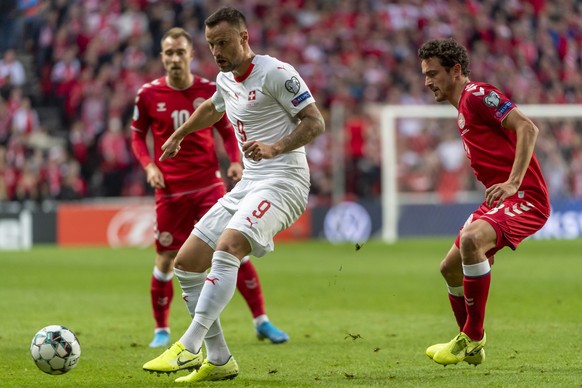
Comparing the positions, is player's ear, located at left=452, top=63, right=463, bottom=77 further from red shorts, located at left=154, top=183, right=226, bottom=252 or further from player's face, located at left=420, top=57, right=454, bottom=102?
red shorts, located at left=154, top=183, right=226, bottom=252

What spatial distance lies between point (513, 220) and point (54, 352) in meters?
2.92

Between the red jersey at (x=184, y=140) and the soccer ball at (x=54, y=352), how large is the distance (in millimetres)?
2444

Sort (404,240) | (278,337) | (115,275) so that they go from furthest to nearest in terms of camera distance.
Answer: (404,240) < (115,275) < (278,337)

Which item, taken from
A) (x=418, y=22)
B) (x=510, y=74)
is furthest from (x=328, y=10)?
(x=510, y=74)

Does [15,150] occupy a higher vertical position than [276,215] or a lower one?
lower

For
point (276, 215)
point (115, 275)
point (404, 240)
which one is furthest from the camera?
point (404, 240)

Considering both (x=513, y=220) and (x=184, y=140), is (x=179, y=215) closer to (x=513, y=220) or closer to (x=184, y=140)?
(x=184, y=140)

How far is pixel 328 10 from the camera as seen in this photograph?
2695cm

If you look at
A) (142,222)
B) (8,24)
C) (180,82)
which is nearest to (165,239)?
(180,82)

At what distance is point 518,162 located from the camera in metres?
6.52

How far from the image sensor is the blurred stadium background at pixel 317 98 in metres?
21.3

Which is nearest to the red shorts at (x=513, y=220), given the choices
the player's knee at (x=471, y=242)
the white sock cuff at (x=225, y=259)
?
the player's knee at (x=471, y=242)

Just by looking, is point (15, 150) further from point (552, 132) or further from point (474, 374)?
point (474, 374)

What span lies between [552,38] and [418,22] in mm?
3380
